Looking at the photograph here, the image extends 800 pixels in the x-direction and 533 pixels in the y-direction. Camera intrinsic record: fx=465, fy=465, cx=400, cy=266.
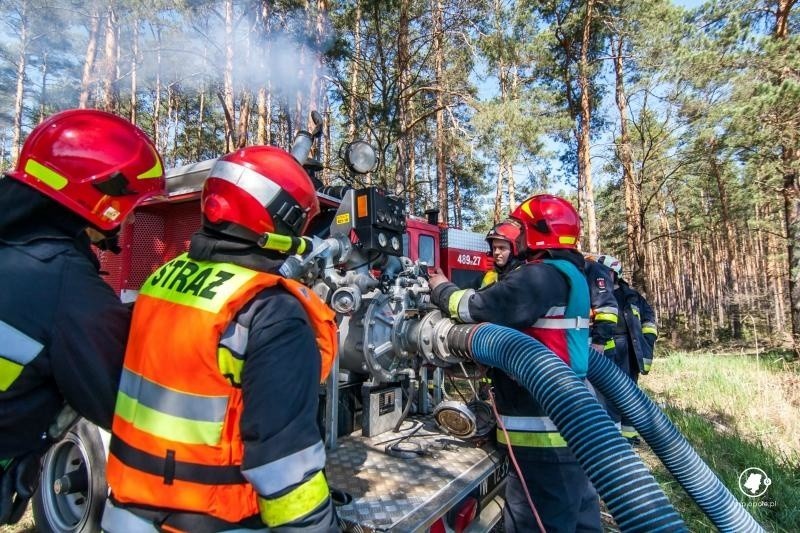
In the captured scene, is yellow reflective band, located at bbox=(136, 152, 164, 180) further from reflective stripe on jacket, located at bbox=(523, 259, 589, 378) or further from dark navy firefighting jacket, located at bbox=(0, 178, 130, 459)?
reflective stripe on jacket, located at bbox=(523, 259, 589, 378)

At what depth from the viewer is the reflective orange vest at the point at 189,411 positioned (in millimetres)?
1235

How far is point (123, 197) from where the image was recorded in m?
1.64

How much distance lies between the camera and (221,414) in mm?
1250

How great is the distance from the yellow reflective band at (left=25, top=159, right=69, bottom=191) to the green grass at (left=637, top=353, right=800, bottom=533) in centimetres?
472

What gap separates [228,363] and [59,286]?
566mm

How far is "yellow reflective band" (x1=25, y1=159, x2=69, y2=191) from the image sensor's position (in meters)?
1.49

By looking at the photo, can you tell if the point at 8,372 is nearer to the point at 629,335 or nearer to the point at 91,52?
the point at 629,335

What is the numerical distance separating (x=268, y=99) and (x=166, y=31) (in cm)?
429

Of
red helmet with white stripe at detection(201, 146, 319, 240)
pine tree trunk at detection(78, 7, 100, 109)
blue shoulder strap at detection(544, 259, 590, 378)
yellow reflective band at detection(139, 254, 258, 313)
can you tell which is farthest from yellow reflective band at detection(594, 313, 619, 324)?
pine tree trunk at detection(78, 7, 100, 109)

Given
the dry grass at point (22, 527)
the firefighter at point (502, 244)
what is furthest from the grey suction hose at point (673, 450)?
the dry grass at point (22, 527)

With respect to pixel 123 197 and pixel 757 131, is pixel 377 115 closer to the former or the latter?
pixel 757 131

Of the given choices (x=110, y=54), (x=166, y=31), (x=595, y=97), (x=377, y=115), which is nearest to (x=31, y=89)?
(x=110, y=54)

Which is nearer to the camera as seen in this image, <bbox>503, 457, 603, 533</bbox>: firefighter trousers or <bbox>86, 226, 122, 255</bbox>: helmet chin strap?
<bbox>86, 226, 122, 255</bbox>: helmet chin strap

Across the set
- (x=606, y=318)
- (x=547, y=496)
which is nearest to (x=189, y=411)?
(x=547, y=496)
